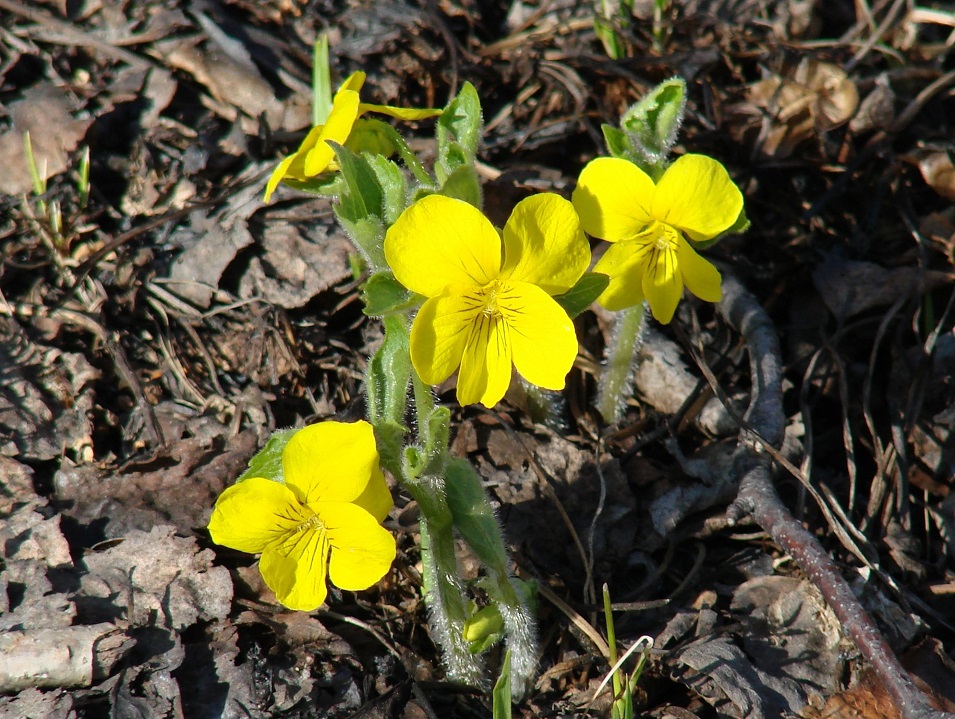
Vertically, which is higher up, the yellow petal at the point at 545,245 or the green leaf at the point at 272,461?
the yellow petal at the point at 545,245

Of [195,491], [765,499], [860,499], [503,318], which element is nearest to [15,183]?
[195,491]

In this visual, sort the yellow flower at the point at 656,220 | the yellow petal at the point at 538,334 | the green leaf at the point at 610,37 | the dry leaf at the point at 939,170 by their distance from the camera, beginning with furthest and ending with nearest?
the green leaf at the point at 610,37, the dry leaf at the point at 939,170, the yellow flower at the point at 656,220, the yellow petal at the point at 538,334

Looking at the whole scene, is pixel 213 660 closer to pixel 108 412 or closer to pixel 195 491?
pixel 195 491

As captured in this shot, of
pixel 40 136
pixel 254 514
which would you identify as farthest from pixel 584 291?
pixel 40 136

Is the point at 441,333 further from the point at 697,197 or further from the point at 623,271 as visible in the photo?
the point at 697,197

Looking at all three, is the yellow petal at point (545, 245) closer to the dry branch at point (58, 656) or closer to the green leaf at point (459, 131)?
the green leaf at point (459, 131)

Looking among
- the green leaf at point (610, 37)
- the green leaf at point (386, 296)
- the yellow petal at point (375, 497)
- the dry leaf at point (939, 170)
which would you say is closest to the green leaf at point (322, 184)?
the green leaf at point (386, 296)

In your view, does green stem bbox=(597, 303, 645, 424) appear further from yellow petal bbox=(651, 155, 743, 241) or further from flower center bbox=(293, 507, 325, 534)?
flower center bbox=(293, 507, 325, 534)
